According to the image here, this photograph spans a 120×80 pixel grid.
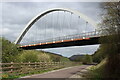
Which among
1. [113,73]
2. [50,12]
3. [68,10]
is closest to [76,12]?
[68,10]

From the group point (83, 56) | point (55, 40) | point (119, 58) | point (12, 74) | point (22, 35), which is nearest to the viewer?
point (119, 58)

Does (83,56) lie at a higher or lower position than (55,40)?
lower

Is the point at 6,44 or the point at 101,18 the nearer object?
the point at 101,18

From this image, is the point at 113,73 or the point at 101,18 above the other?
the point at 101,18

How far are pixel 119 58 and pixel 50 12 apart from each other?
4684 cm

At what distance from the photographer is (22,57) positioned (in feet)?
68.7

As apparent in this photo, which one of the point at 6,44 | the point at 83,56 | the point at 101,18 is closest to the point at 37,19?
the point at 83,56

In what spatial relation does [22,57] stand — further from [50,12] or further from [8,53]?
[50,12]

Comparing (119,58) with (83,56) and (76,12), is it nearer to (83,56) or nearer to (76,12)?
(76,12)

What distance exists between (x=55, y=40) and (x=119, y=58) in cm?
4024

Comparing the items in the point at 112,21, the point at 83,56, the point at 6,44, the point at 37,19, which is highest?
the point at 37,19

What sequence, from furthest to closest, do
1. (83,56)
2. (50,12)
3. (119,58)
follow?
(83,56) < (50,12) < (119,58)

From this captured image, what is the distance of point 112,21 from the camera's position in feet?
46.7

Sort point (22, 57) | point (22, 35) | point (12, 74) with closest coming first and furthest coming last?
point (12, 74) → point (22, 57) → point (22, 35)
